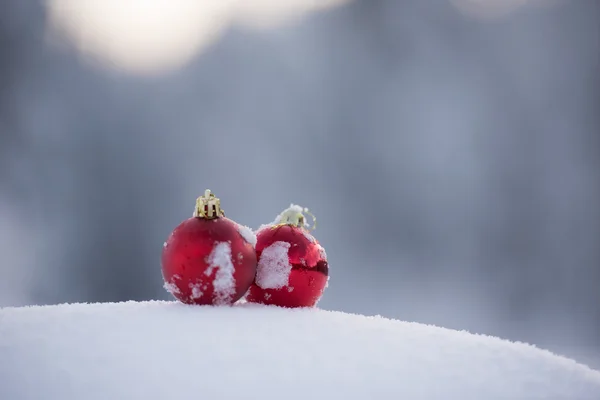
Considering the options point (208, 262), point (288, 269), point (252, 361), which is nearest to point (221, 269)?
point (208, 262)

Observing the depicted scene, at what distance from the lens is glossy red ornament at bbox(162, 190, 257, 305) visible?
39.5 inches

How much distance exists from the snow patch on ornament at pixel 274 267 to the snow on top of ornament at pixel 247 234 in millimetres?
34

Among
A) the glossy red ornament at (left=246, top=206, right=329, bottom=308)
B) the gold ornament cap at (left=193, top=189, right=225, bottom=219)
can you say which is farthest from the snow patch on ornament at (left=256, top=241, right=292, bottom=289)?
the gold ornament cap at (left=193, top=189, right=225, bottom=219)

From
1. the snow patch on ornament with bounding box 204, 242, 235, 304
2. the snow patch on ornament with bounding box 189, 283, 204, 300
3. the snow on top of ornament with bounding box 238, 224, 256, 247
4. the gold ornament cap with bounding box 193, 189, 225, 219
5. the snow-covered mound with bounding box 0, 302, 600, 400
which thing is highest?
the gold ornament cap with bounding box 193, 189, 225, 219

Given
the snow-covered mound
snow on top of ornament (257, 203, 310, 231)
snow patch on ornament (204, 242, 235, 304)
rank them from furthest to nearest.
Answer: snow on top of ornament (257, 203, 310, 231)
snow patch on ornament (204, 242, 235, 304)
the snow-covered mound

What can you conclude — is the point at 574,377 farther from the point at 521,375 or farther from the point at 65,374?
the point at 65,374

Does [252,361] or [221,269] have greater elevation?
[221,269]

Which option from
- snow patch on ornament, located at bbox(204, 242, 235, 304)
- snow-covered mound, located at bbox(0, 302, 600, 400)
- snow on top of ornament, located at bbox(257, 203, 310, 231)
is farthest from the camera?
snow on top of ornament, located at bbox(257, 203, 310, 231)

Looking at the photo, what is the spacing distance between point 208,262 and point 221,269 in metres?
0.03

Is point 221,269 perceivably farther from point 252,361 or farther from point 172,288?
point 252,361

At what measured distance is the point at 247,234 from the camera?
106 centimetres

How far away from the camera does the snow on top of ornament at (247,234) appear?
1.05 metres

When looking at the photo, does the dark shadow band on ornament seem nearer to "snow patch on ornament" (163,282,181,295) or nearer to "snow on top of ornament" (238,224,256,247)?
"snow on top of ornament" (238,224,256,247)

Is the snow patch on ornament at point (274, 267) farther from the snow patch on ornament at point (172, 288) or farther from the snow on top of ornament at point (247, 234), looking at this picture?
the snow patch on ornament at point (172, 288)
